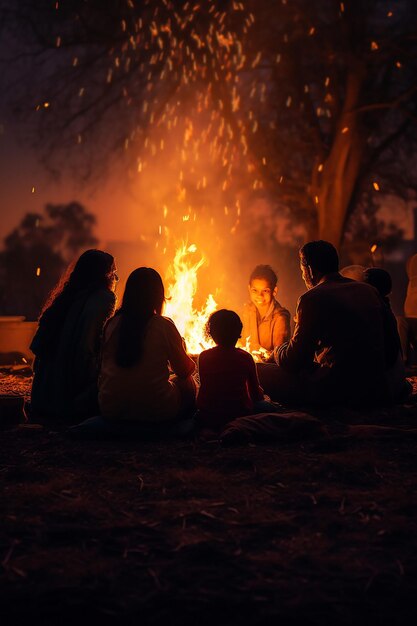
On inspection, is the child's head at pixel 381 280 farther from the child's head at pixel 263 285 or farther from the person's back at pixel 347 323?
the child's head at pixel 263 285

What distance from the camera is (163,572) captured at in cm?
258

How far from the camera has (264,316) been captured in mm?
8609

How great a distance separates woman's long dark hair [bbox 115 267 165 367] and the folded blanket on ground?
0.90 m

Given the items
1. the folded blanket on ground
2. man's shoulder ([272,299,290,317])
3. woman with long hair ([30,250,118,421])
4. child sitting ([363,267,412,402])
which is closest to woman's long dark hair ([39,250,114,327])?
woman with long hair ([30,250,118,421])

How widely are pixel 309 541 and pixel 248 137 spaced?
42.9 feet

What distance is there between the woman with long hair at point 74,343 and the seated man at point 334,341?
170 centimetres


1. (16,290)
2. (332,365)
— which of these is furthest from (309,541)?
(16,290)

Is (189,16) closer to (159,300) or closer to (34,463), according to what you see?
(159,300)

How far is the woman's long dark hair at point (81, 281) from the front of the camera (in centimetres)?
583

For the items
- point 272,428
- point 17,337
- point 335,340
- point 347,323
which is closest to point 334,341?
point 335,340

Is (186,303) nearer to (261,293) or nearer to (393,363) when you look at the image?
(261,293)

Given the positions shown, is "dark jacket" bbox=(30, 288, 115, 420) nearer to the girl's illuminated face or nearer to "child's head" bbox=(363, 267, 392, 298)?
"child's head" bbox=(363, 267, 392, 298)

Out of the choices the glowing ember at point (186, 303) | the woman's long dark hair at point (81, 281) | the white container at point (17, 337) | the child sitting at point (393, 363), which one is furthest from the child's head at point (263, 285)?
the white container at point (17, 337)

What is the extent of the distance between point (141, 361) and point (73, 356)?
1.04 metres
